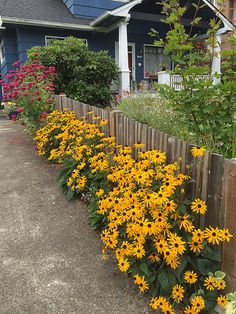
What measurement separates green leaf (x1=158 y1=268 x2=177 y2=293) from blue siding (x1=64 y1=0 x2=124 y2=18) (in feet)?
42.7

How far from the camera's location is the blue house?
37.0 ft

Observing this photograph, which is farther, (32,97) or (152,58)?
(152,58)

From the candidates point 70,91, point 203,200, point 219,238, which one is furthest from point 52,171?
point 70,91

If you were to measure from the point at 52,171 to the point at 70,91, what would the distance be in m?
5.03

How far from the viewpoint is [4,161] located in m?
5.67

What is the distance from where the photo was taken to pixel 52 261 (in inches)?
109

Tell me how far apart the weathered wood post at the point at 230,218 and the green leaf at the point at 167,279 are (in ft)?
1.30

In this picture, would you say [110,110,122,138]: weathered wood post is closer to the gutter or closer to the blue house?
the blue house

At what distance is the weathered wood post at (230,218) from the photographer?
203 cm

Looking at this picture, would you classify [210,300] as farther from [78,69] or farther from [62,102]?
[78,69]

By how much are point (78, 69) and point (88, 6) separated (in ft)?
18.3

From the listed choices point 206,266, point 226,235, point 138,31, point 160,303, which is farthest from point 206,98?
point 138,31

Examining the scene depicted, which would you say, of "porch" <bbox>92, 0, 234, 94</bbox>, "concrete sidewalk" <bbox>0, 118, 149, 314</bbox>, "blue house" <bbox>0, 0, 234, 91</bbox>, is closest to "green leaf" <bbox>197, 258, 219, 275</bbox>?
"concrete sidewalk" <bbox>0, 118, 149, 314</bbox>

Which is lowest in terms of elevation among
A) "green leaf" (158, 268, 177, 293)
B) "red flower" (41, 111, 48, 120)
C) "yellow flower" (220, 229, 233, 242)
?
"green leaf" (158, 268, 177, 293)
